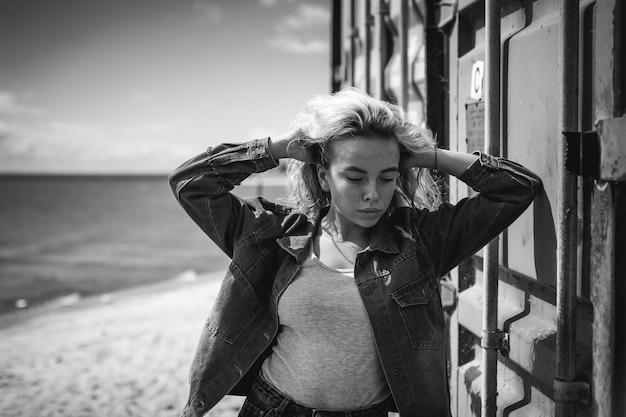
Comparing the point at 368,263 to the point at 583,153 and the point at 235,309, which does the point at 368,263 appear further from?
the point at 583,153

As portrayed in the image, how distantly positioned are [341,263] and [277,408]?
1.61 ft

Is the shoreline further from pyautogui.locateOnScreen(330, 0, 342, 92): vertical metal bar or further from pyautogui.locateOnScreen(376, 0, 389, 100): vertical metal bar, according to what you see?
pyautogui.locateOnScreen(376, 0, 389, 100): vertical metal bar

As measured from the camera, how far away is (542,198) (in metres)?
1.73

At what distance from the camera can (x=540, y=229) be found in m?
1.73

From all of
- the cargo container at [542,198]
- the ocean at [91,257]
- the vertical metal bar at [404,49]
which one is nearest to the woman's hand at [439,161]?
the cargo container at [542,198]

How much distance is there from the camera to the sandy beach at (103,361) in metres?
4.80

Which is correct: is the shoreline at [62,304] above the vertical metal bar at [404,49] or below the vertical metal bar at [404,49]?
below

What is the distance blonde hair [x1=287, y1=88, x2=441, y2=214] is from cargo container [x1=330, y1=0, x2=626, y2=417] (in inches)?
10.6

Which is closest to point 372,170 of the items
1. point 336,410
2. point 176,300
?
point 336,410

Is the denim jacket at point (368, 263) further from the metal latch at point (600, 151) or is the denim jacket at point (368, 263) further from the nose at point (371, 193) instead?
the metal latch at point (600, 151)

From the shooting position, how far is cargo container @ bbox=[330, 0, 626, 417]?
4.45 feet

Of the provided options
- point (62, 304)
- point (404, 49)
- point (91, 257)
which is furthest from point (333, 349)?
point (91, 257)

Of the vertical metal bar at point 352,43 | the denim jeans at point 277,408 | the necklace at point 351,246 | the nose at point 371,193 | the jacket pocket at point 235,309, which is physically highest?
the vertical metal bar at point 352,43

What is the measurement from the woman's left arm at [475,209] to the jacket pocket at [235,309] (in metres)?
0.59
